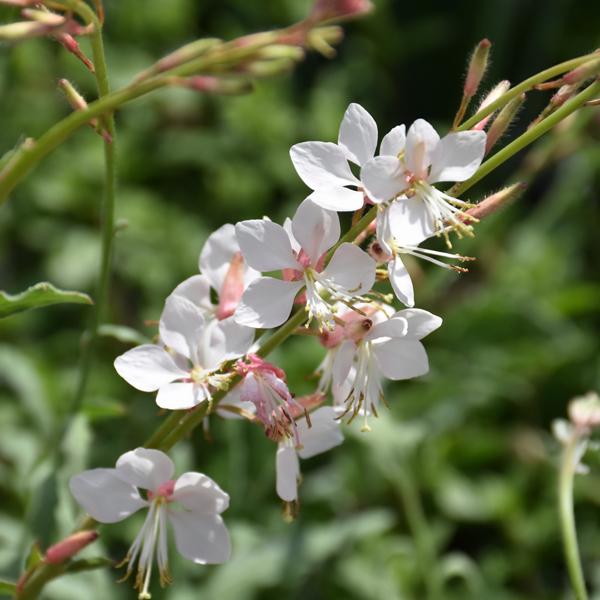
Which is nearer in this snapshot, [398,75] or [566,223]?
[566,223]

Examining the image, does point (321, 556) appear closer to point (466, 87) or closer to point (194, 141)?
point (466, 87)

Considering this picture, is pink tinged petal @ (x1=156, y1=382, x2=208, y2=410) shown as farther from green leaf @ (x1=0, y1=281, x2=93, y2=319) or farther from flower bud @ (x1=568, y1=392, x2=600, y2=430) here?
flower bud @ (x1=568, y1=392, x2=600, y2=430)

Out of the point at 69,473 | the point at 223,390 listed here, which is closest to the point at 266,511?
the point at 69,473

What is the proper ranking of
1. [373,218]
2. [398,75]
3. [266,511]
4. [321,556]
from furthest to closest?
[398,75] → [266,511] → [321,556] → [373,218]

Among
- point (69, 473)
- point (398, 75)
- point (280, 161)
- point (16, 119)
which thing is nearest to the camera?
point (69, 473)

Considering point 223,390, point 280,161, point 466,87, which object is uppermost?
point 466,87

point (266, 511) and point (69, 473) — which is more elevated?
point (69, 473)

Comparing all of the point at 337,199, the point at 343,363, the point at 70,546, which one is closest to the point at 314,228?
the point at 337,199

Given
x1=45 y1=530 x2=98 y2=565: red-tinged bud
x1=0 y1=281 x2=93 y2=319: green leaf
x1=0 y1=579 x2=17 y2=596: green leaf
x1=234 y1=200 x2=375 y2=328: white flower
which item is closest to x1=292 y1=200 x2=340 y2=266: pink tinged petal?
x1=234 y1=200 x2=375 y2=328: white flower
